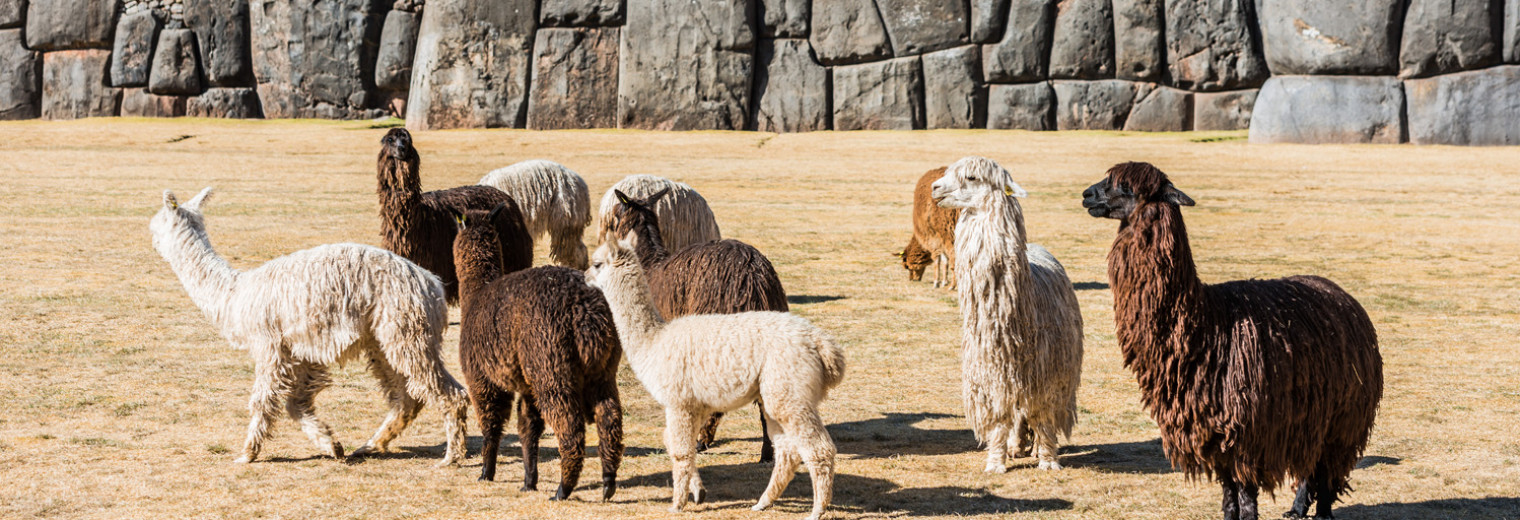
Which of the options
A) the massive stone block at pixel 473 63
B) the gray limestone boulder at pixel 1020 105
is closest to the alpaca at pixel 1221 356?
the gray limestone boulder at pixel 1020 105

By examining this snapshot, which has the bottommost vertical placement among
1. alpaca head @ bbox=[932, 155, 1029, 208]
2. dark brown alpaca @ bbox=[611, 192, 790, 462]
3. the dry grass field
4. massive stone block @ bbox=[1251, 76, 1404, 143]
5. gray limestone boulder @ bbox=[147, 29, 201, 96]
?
the dry grass field

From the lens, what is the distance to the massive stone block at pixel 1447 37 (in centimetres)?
2214

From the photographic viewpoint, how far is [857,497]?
5.70 meters

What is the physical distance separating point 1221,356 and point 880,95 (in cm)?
2124

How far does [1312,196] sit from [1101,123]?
292 inches

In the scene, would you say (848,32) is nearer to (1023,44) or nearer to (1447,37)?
(1023,44)

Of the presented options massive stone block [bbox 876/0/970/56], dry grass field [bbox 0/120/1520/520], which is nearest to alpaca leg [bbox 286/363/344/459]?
dry grass field [bbox 0/120/1520/520]

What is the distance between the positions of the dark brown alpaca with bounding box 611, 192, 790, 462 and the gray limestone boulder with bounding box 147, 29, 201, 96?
23667mm

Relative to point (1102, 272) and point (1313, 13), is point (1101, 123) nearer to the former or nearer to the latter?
point (1313, 13)

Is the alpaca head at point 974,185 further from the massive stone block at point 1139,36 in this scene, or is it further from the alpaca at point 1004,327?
the massive stone block at point 1139,36

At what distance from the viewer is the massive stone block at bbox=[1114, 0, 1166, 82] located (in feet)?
81.2

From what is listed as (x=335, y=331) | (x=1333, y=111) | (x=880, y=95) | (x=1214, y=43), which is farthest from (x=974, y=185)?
(x=1214, y=43)

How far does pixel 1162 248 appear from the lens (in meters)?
4.74

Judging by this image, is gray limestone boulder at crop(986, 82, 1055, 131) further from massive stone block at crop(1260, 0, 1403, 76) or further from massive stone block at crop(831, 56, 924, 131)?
massive stone block at crop(1260, 0, 1403, 76)
